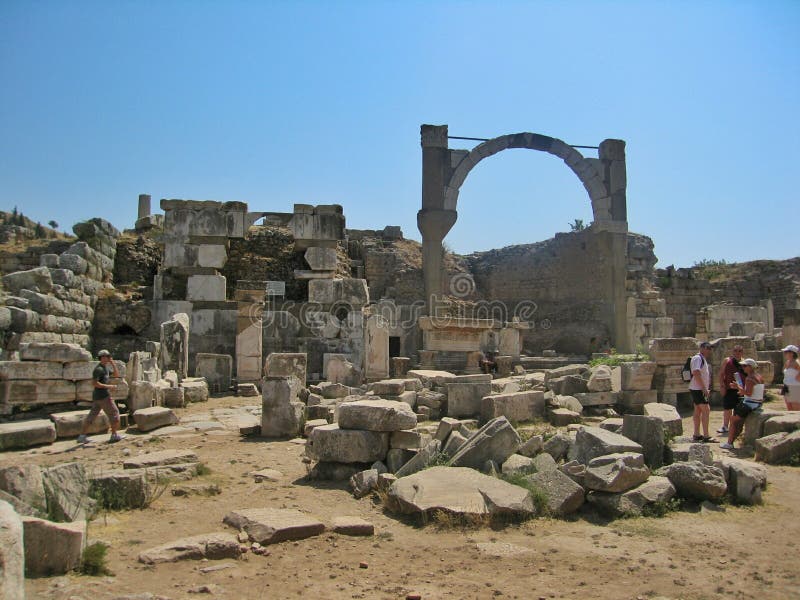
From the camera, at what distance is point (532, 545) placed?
463cm

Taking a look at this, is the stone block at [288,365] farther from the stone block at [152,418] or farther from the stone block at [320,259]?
the stone block at [320,259]

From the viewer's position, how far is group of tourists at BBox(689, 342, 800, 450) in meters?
7.85

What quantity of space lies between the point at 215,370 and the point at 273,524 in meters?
8.28

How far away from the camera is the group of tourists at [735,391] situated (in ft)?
25.7

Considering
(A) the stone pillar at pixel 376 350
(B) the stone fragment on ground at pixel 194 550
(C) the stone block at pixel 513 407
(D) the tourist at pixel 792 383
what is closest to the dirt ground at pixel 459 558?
(B) the stone fragment on ground at pixel 194 550

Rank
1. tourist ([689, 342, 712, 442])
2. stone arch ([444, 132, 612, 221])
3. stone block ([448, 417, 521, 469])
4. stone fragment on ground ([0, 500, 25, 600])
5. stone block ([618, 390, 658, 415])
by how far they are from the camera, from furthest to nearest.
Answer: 1. stone arch ([444, 132, 612, 221])
2. stone block ([618, 390, 658, 415])
3. tourist ([689, 342, 712, 442])
4. stone block ([448, 417, 521, 469])
5. stone fragment on ground ([0, 500, 25, 600])

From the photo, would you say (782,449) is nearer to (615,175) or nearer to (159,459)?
(159,459)

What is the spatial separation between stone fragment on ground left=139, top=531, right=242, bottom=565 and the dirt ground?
64 millimetres

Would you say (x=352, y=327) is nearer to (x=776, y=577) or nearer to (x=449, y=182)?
(x=449, y=182)

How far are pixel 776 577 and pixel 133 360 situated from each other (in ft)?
27.9

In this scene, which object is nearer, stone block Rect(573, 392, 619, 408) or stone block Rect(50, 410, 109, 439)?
stone block Rect(50, 410, 109, 439)

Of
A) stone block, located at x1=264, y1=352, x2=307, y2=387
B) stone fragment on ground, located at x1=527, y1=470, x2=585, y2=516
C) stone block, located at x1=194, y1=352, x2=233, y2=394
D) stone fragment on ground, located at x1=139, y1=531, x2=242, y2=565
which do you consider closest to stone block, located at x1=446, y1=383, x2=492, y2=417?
stone block, located at x1=264, y1=352, x2=307, y2=387

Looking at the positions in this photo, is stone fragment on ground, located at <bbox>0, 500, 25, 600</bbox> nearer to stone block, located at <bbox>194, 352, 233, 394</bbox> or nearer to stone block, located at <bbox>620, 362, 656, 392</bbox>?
stone block, located at <bbox>620, 362, 656, 392</bbox>

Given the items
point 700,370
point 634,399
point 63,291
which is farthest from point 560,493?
point 63,291
